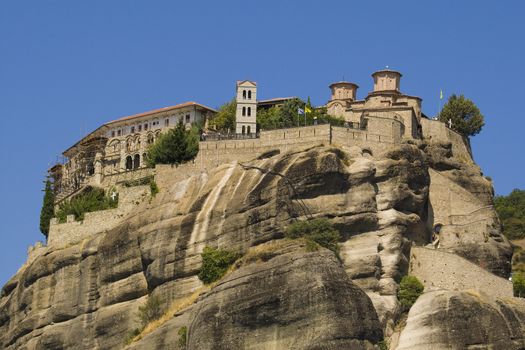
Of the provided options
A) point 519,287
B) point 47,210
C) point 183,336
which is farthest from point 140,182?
point 519,287

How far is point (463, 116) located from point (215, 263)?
2779 cm

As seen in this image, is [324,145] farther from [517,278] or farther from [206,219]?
[517,278]

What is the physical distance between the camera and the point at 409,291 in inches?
3501

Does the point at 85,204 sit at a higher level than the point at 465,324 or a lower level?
higher

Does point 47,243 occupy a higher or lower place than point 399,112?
lower

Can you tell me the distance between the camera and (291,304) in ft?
269

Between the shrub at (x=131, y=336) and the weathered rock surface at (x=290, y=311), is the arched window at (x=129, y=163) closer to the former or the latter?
the shrub at (x=131, y=336)

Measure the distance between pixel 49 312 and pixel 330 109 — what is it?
23425 millimetres

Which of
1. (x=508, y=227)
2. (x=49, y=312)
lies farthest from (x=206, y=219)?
(x=508, y=227)

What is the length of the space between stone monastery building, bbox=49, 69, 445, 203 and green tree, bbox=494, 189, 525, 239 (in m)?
25.3

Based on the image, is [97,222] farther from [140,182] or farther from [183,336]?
[183,336]

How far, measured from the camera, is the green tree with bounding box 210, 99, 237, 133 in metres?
110

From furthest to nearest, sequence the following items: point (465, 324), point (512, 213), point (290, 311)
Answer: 1. point (512, 213)
2. point (465, 324)
3. point (290, 311)

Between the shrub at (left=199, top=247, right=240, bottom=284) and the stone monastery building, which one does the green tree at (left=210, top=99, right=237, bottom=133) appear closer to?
the stone monastery building
